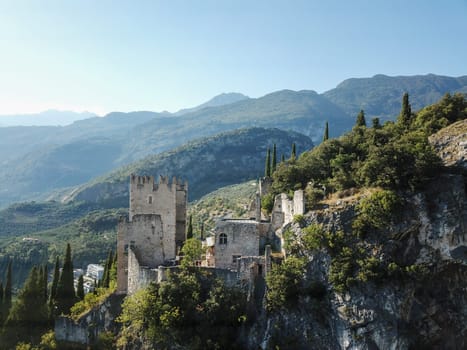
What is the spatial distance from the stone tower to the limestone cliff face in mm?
13042

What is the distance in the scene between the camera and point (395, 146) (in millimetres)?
46188

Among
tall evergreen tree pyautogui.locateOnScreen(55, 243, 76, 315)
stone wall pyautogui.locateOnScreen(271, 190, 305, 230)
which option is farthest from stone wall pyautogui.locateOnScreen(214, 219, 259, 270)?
tall evergreen tree pyautogui.locateOnScreen(55, 243, 76, 315)

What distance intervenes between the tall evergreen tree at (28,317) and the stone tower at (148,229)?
11699 millimetres

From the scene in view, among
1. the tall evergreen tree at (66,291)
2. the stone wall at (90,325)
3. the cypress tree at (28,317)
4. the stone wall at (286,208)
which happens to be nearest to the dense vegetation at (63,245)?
the tall evergreen tree at (66,291)

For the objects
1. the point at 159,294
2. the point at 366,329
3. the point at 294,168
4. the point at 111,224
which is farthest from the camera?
the point at 111,224

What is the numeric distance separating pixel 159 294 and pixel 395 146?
2727 cm

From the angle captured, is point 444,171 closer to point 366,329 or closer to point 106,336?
point 366,329

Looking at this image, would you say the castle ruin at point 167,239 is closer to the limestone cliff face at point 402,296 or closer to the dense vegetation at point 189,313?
the dense vegetation at point 189,313

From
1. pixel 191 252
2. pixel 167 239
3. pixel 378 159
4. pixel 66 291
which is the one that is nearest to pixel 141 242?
pixel 167 239

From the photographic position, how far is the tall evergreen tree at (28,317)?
51.1m

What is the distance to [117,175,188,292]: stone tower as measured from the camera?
4766 cm

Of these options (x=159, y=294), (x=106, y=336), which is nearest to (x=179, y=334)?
(x=159, y=294)

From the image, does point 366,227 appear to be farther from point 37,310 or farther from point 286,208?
point 37,310

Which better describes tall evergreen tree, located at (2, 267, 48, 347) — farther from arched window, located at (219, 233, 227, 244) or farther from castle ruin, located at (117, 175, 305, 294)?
arched window, located at (219, 233, 227, 244)
